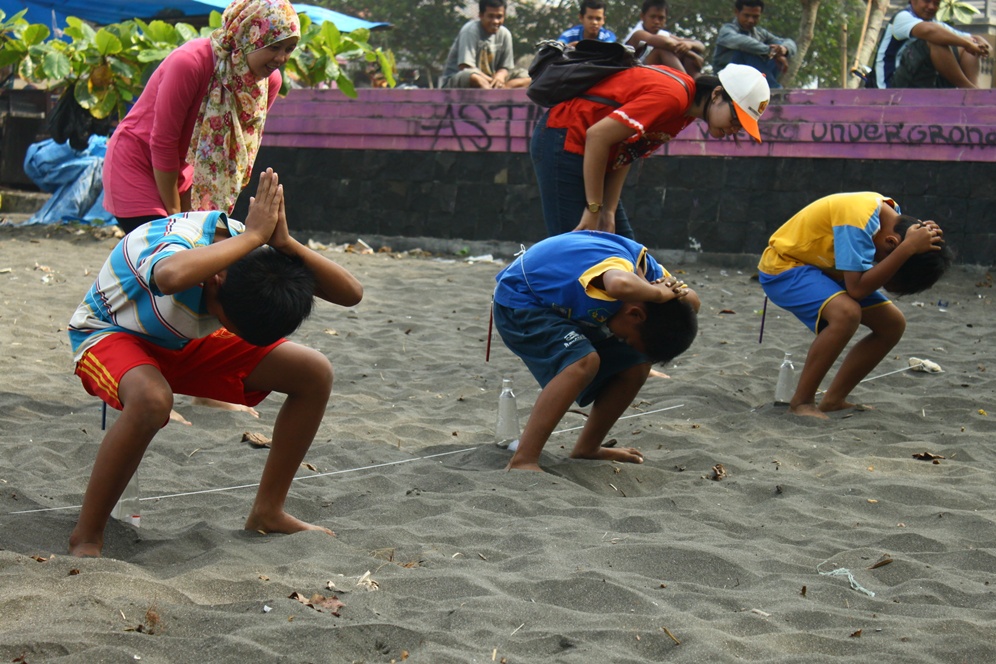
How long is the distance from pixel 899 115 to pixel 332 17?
9.55 meters

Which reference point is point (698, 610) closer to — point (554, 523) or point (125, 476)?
point (554, 523)

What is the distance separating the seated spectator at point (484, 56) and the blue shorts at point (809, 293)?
704 centimetres

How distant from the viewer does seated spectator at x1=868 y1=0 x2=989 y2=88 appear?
10.0 metres

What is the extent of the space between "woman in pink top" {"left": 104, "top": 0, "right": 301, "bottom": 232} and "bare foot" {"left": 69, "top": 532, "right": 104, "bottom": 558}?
205 centimetres

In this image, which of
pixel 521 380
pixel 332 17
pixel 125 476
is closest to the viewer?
pixel 125 476

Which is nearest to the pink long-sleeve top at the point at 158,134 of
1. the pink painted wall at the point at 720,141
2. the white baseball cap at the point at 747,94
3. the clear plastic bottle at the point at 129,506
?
the clear plastic bottle at the point at 129,506

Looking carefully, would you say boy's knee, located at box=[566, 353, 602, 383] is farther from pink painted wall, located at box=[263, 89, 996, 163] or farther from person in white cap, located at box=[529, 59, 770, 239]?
pink painted wall, located at box=[263, 89, 996, 163]

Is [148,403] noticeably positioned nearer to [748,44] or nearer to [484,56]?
[748,44]

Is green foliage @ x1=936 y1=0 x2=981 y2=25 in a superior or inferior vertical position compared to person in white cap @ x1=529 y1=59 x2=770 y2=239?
superior

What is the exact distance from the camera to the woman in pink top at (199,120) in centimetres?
492

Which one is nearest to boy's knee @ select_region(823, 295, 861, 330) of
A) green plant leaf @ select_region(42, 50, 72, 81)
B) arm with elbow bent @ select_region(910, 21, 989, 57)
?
arm with elbow bent @ select_region(910, 21, 989, 57)

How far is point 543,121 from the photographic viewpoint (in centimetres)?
592

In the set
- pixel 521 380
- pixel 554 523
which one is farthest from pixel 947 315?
pixel 554 523

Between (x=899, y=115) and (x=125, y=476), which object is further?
(x=899, y=115)
